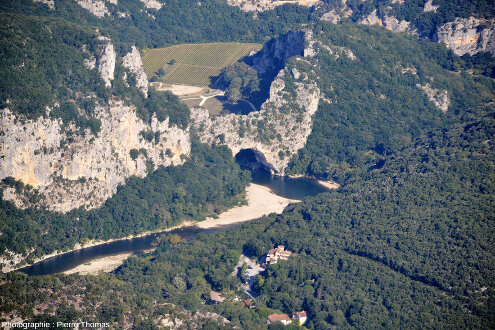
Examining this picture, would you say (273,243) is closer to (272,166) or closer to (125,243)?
(125,243)

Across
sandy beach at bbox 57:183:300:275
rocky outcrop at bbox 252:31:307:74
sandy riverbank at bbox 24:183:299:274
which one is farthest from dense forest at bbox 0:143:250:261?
rocky outcrop at bbox 252:31:307:74

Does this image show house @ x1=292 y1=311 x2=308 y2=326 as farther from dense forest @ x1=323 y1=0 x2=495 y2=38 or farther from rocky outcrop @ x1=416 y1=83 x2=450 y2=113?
dense forest @ x1=323 y1=0 x2=495 y2=38

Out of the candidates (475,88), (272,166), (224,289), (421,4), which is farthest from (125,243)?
(421,4)

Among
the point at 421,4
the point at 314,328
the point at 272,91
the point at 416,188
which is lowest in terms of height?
the point at 314,328

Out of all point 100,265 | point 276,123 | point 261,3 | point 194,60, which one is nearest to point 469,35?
point 276,123

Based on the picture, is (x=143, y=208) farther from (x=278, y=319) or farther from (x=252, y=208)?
→ (x=278, y=319)

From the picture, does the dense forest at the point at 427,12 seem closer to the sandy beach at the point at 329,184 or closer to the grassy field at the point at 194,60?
the grassy field at the point at 194,60

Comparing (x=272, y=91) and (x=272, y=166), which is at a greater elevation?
(x=272, y=91)
